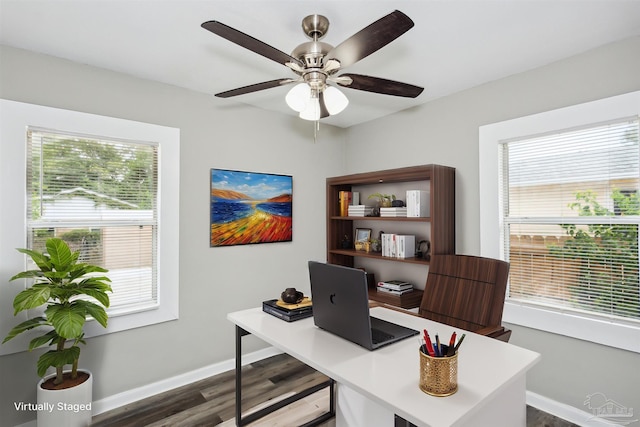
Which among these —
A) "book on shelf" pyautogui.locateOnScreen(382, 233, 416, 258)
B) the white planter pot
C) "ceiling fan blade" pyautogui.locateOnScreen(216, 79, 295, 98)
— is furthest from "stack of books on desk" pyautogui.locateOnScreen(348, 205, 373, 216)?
the white planter pot

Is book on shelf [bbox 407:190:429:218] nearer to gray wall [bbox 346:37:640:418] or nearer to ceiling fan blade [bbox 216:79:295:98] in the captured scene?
gray wall [bbox 346:37:640:418]

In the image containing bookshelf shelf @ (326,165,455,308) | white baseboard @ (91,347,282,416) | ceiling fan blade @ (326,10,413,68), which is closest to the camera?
ceiling fan blade @ (326,10,413,68)

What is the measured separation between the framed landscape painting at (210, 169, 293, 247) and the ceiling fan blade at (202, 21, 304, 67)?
1638 mm

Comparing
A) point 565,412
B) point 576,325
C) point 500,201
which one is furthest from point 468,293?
point 565,412

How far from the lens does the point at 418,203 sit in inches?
114

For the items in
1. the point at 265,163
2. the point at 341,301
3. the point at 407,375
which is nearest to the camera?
the point at 407,375

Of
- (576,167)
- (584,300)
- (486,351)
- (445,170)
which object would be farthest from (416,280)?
(486,351)

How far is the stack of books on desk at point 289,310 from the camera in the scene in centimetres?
180

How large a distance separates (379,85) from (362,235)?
1993 millimetres

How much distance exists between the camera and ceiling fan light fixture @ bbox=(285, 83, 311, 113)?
1.66 m

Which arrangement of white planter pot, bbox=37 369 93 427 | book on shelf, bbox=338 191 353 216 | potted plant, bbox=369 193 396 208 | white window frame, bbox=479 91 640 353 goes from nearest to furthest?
1. white planter pot, bbox=37 369 93 427
2. white window frame, bbox=479 91 640 353
3. potted plant, bbox=369 193 396 208
4. book on shelf, bbox=338 191 353 216

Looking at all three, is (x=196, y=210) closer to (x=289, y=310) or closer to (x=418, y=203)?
(x=289, y=310)

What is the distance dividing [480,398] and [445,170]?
2098 millimetres

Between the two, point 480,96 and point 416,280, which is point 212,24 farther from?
point 416,280
